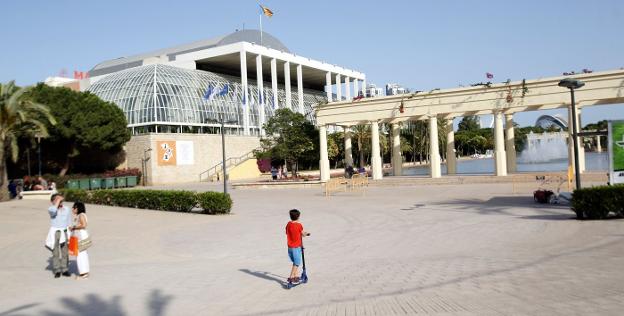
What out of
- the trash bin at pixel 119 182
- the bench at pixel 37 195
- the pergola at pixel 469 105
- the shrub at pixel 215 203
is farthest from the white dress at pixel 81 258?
the trash bin at pixel 119 182

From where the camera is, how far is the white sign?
52625 millimetres

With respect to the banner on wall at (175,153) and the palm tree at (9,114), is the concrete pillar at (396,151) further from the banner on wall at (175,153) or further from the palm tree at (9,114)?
the palm tree at (9,114)

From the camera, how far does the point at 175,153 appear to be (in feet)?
171

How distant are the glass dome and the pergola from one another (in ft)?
52.0

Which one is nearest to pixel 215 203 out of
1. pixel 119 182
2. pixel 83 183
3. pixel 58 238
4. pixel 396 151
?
pixel 58 238

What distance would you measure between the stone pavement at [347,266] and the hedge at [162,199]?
175 cm

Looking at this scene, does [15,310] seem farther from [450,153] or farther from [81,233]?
[450,153]

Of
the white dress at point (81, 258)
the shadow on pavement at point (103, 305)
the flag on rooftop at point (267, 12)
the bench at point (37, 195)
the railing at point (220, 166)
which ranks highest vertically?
the flag on rooftop at point (267, 12)

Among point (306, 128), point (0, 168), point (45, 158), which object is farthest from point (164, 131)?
point (0, 168)

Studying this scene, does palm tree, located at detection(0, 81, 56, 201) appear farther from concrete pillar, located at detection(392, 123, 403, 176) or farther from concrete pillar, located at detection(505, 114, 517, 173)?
concrete pillar, located at detection(505, 114, 517, 173)

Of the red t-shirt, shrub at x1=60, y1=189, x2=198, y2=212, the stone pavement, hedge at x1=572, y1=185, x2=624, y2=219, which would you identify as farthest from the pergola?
the red t-shirt

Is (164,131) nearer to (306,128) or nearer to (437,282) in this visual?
(306,128)

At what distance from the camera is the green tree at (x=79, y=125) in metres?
44.5

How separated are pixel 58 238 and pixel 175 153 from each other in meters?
43.1
